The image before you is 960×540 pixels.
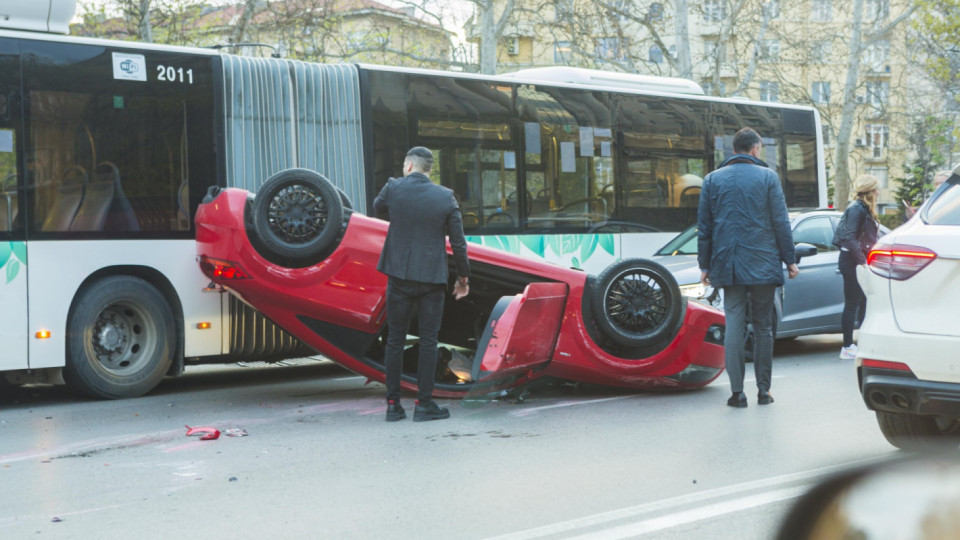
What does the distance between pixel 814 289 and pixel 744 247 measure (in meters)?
3.88

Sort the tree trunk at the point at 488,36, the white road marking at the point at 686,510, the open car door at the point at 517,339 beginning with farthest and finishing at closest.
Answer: the tree trunk at the point at 488,36 → the open car door at the point at 517,339 → the white road marking at the point at 686,510

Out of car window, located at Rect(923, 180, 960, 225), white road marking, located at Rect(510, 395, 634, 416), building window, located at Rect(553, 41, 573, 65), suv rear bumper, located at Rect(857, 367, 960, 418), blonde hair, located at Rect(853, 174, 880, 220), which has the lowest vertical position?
white road marking, located at Rect(510, 395, 634, 416)

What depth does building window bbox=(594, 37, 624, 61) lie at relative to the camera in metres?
30.9

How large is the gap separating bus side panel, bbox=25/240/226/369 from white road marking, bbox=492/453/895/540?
550 centimetres

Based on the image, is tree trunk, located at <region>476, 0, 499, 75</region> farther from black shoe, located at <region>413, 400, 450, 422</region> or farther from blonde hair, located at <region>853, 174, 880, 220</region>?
black shoe, located at <region>413, 400, 450, 422</region>

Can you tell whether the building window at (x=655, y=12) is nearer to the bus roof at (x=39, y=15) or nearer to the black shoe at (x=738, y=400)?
the bus roof at (x=39, y=15)

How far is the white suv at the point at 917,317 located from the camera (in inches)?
205

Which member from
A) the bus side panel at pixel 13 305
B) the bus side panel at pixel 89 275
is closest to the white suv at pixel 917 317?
the bus side panel at pixel 89 275

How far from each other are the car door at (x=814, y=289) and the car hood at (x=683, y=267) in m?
0.97

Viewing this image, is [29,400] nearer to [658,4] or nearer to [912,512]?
[912,512]

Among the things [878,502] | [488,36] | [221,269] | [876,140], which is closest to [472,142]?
[221,269]

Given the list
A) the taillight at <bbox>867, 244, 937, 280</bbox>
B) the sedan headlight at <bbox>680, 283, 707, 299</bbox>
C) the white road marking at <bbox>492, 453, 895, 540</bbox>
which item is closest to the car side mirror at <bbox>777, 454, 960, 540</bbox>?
the white road marking at <bbox>492, 453, 895, 540</bbox>

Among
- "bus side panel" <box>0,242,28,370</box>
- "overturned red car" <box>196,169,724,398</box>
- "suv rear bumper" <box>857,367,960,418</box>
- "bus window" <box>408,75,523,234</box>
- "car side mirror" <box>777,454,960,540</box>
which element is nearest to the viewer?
"car side mirror" <box>777,454,960,540</box>

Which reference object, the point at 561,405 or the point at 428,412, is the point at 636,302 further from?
the point at 428,412
